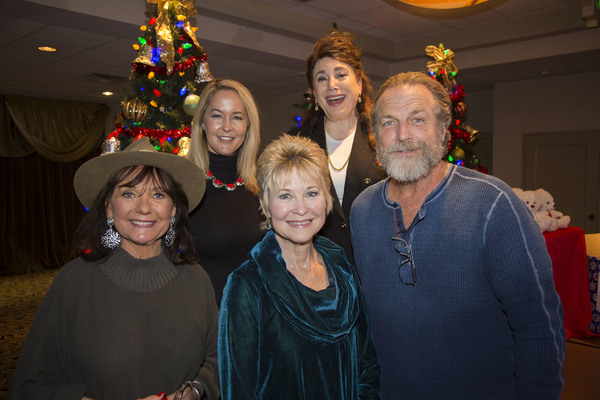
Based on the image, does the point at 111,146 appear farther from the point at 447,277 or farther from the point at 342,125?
the point at 447,277

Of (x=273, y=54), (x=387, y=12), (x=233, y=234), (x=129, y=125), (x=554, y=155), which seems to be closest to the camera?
(x=233, y=234)

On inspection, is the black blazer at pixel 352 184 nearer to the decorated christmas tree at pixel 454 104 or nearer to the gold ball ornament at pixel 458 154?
the decorated christmas tree at pixel 454 104

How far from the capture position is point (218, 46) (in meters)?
5.45

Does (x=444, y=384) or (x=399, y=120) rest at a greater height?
(x=399, y=120)

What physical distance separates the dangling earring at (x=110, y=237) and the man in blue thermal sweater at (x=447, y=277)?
97cm

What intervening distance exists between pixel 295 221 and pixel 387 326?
53 cm

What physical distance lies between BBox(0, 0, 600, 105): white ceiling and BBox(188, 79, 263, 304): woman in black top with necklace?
2623 millimetres

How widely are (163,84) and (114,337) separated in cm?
190

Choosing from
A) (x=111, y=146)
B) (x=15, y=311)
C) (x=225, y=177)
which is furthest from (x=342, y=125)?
(x=15, y=311)

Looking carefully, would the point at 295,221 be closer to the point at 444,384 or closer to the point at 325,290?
the point at 325,290

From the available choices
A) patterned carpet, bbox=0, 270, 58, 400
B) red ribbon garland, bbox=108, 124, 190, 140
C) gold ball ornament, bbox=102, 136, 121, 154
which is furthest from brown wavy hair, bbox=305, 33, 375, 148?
patterned carpet, bbox=0, 270, 58, 400

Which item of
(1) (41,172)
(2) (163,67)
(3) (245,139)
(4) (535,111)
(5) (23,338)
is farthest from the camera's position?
(1) (41,172)

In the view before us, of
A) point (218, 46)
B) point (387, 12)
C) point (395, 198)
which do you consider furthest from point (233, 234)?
point (387, 12)

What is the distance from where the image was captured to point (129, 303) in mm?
1580
